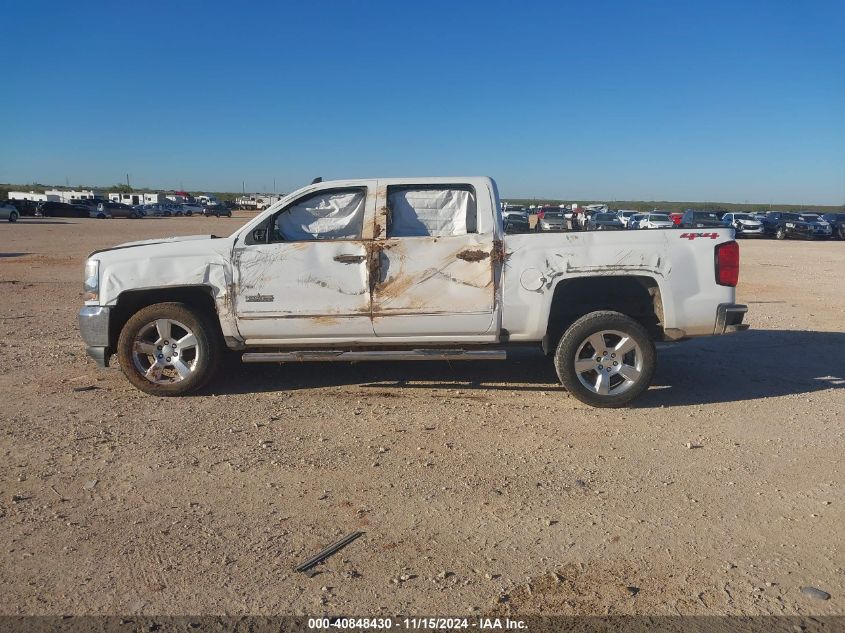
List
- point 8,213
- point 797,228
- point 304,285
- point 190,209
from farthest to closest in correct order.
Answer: point 190,209 < point 8,213 < point 797,228 < point 304,285

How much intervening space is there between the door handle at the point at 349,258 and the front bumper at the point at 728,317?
307cm

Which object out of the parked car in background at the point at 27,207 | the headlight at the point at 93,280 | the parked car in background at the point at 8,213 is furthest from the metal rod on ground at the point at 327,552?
the parked car in background at the point at 27,207

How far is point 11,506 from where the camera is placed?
429 cm

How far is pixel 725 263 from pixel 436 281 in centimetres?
247

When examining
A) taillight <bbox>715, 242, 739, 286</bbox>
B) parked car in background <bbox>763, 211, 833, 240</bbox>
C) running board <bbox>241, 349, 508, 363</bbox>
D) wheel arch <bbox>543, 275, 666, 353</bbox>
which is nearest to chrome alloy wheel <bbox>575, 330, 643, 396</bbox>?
wheel arch <bbox>543, 275, 666, 353</bbox>

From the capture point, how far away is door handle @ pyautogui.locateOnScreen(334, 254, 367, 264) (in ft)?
20.8

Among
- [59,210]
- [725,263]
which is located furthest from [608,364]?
[59,210]

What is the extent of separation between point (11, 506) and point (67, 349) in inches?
173

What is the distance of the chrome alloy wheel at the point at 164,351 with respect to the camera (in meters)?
6.48

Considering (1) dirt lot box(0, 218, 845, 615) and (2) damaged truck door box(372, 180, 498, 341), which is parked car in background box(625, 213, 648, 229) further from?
(2) damaged truck door box(372, 180, 498, 341)

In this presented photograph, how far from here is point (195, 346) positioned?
6480 mm

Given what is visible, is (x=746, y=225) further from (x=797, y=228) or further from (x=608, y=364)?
(x=608, y=364)

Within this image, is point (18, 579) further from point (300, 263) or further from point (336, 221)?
point (336, 221)

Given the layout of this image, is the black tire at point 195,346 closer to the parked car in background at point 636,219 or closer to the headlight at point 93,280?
the headlight at point 93,280
